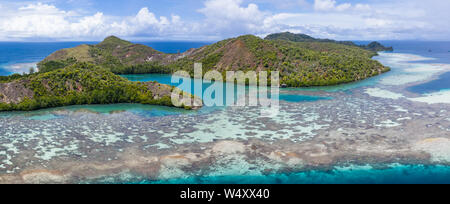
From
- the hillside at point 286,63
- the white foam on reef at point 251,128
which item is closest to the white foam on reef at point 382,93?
the hillside at point 286,63

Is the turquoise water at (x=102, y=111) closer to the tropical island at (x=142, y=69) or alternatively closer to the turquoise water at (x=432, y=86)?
the tropical island at (x=142, y=69)

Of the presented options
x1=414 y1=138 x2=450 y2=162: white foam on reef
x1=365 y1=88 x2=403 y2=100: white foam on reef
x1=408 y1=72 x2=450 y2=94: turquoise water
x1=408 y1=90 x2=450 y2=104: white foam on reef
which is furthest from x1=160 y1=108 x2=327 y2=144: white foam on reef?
x1=408 y1=72 x2=450 y2=94: turquoise water

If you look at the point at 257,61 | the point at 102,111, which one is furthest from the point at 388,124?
the point at 257,61

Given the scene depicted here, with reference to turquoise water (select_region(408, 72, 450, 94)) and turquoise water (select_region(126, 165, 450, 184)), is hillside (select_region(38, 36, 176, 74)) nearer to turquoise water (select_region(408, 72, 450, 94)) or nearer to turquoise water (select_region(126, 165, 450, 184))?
turquoise water (select_region(408, 72, 450, 94))
